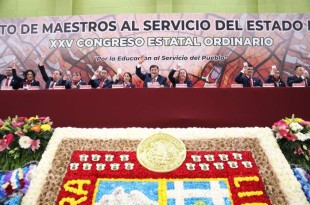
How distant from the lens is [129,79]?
5172 mm

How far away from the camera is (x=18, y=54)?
17.5ft

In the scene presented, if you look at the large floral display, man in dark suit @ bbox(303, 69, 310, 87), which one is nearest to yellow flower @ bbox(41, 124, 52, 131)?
the large floral display

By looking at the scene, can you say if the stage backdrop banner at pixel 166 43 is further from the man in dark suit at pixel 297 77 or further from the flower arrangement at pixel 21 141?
the flower arrangement at pixel 21 141

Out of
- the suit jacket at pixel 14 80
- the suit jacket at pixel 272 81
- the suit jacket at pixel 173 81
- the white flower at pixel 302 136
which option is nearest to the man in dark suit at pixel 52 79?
the suit jacket at pixel 14 80

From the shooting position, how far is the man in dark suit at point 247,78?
5050 mm

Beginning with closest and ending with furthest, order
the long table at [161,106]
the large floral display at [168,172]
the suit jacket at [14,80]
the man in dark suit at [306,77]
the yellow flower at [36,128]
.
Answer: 1. the large floral display at [168,172]
2. the yellow flower at [36,128]
3. the long table at [161,106]
4. the man in dark suit at [306,77]
5. the suit jacket at [14,80]

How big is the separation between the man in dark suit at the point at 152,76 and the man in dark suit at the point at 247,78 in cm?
115

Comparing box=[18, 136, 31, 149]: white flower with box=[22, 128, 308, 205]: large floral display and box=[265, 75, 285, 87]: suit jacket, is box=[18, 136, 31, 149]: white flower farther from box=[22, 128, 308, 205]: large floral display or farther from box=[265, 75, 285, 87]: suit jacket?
box=[265, 75, 285, 87]: suit jacket

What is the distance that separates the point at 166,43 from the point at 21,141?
282 cm

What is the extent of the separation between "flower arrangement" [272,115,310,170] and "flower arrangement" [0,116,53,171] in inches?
93.8

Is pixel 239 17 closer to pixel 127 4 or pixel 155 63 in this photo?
pixel 155 63

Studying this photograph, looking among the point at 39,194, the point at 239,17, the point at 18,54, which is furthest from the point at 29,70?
the point at 239,17

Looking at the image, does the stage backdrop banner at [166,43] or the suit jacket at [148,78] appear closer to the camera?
the suit jacket at [148,78]

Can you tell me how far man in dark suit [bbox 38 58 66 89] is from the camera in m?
5.18
